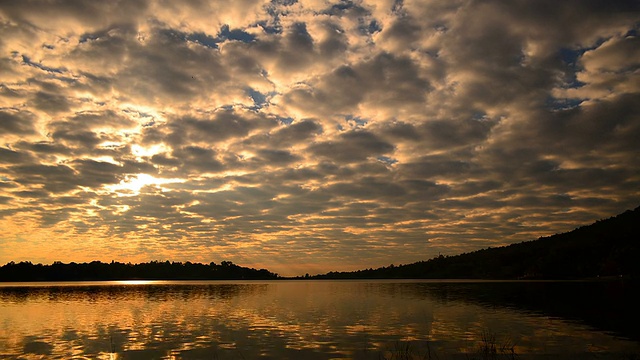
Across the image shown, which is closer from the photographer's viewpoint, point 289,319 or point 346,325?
point 346,325

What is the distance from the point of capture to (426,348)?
3609 cm

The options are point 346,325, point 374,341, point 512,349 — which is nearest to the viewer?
point 512,349

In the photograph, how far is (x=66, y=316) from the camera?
64938 mm

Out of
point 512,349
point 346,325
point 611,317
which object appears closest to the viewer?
point 512,349

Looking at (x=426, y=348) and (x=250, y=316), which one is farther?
(x=250, y=316)

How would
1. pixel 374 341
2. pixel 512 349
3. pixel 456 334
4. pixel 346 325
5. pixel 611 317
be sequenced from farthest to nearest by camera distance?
pixel 611 317
pixel 346 325
pixel 456 334
pixel 374 341
pixel 512 349

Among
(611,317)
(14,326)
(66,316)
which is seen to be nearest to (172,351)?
(14,326)

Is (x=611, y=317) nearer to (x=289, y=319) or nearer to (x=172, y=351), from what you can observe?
Result: (x=289, y=319)

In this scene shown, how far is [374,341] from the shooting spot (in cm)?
3994

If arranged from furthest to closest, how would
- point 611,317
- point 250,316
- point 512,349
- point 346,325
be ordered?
point 250,316, point 611,317, point 346,325, point 512,349

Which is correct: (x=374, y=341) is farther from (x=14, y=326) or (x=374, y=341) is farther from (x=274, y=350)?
(x=14, y=326)

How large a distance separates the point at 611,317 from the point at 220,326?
47.2 m

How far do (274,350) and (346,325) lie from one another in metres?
17.0

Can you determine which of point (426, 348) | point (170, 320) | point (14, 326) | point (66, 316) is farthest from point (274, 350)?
point (66, 316)
